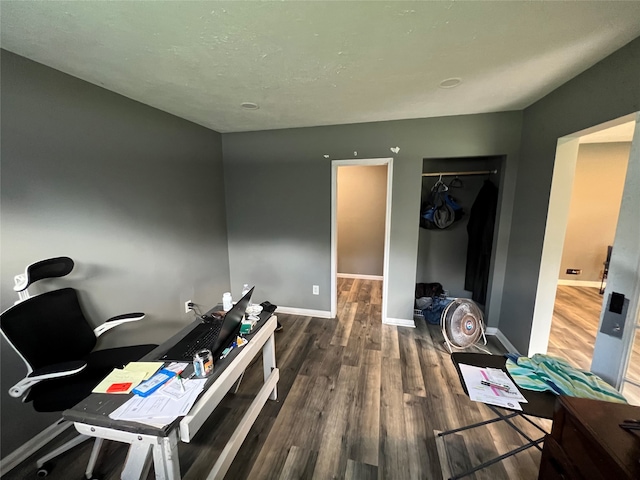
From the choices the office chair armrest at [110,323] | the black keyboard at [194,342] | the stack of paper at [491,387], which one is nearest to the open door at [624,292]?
the stack of paper at [491,387]

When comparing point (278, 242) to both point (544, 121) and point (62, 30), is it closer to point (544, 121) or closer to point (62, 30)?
point (62, 30)

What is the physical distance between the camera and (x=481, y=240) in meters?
3.21

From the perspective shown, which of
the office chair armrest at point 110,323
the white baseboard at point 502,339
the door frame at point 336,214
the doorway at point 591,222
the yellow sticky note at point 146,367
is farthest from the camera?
the doorway at point 591,222

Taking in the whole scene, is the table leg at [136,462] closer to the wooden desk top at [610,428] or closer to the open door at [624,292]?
the wooden desk top at [610,428]

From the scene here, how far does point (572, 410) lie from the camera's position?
971 mm

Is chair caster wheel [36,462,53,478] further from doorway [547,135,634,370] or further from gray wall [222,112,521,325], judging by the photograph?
doorway [547,135,634,370]

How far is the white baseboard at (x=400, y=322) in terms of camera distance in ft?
10.6

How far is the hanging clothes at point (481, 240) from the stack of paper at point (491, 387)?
1.93m

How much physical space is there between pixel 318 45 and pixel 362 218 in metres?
3.69

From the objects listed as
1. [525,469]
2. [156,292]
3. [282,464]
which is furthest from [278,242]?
[525,469]

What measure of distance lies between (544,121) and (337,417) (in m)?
3.04

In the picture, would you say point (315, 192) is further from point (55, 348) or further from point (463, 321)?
point (55, 348)

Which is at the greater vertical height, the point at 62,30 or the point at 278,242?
the point at 62,30

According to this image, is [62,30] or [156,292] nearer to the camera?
[62,30]
